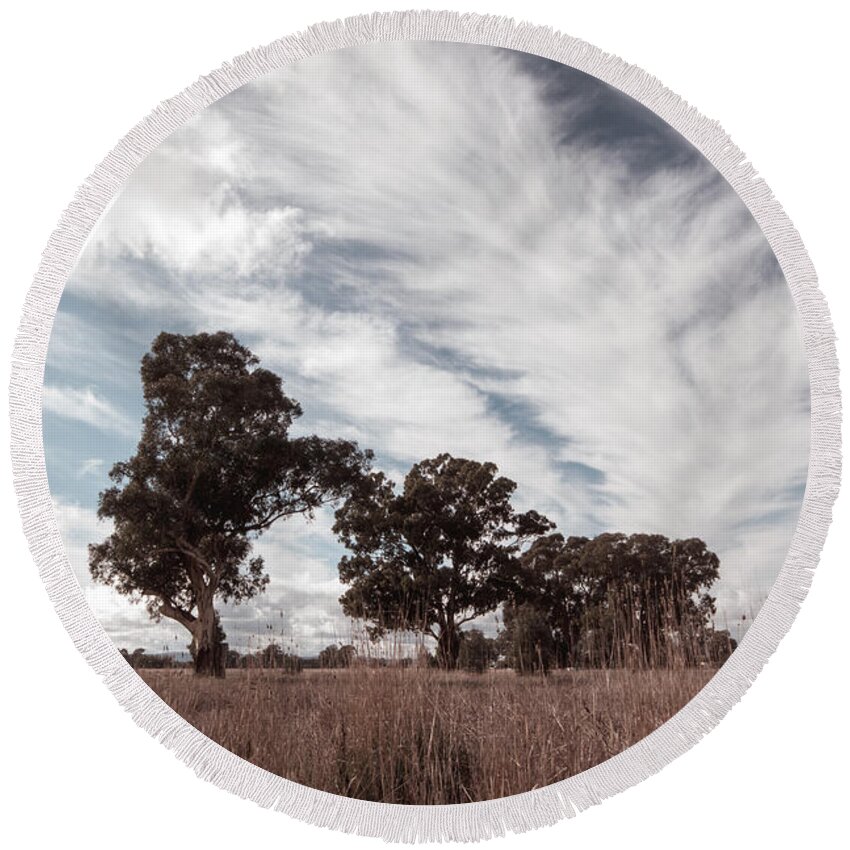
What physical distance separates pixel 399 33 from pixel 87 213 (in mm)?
1451

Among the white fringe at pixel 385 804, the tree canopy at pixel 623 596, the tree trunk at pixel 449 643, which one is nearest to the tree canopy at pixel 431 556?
the tree trunk at pixel 449 643

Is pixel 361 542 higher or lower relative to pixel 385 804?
higher

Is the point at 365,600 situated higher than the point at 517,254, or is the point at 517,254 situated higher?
the point at 517,254

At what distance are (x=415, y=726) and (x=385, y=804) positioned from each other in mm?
315

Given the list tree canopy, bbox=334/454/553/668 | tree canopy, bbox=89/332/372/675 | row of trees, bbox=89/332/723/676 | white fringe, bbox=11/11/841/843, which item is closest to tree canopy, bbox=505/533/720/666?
row of trees, bbox=89/332/723/676

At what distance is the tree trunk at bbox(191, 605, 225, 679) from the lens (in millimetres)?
3615

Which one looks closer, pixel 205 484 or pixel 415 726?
pixel 415 726

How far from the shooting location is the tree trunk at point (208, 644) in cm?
362

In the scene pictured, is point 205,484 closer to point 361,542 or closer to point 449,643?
point 361,542

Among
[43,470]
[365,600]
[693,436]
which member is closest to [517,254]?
[693,436]

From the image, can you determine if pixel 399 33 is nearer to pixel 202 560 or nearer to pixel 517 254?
pixel 517 254

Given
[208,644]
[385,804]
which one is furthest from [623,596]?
[208,644]

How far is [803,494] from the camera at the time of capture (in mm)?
3789

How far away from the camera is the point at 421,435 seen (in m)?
3.62
